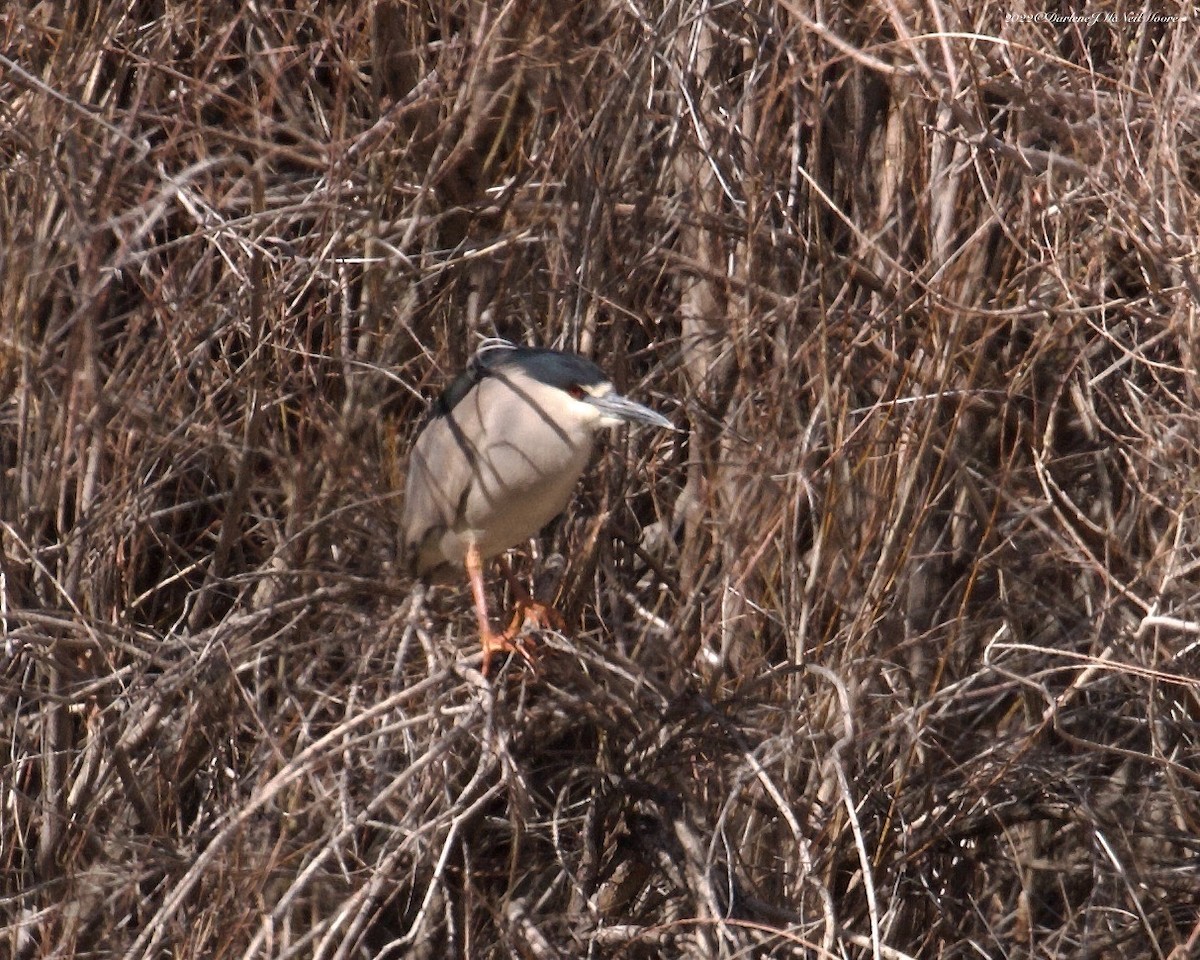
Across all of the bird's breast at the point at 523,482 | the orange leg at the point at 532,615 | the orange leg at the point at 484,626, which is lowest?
the orange leg at the point at 532,615

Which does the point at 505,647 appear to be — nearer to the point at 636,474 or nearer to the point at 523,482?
the point at 523,482

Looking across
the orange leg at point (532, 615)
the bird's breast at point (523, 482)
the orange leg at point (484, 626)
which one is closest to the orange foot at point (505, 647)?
the orange leg at point (484, 626)

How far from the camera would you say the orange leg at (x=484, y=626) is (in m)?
3.40

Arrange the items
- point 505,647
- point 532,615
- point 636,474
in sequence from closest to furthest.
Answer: point 505,647
point 532,615
point 636,474

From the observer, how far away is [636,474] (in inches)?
164

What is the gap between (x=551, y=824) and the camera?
3.37 m

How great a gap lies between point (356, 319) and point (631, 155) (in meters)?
0.90

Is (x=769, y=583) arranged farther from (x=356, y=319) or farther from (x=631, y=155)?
(x=356, y=319)

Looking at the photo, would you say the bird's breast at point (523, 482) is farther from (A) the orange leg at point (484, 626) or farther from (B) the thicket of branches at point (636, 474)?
(B) the thicket of branches at point (636, 474)

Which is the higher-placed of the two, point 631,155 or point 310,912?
point 631,155

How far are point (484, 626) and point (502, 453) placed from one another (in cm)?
44

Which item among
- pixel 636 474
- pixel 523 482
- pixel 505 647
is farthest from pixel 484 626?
pixel 636 474

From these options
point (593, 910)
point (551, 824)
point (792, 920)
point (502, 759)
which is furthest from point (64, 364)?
point (792, 920)

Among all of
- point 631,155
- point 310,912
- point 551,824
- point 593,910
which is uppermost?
point 631,155
